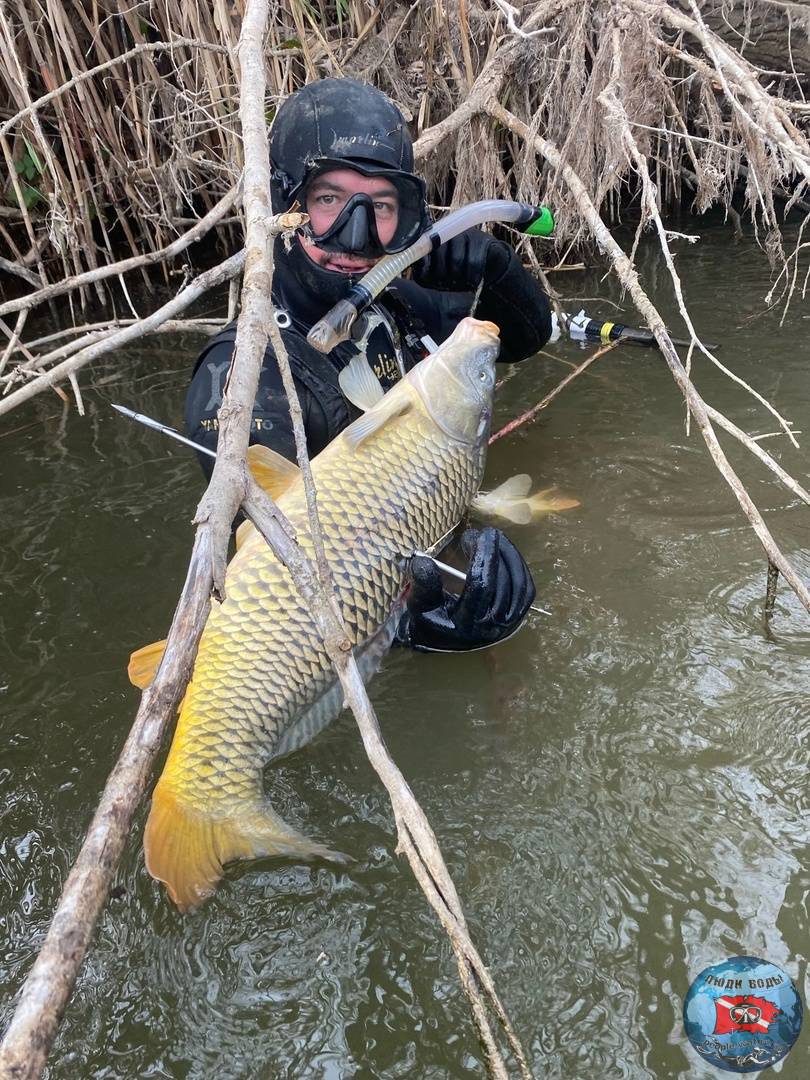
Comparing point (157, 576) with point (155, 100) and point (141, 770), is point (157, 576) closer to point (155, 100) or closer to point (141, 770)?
point (141, 770)

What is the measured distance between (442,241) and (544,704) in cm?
156

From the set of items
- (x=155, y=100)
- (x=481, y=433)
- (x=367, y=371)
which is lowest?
(x=481, y=433)

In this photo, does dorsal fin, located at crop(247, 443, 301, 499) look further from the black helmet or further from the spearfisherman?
the black helmet

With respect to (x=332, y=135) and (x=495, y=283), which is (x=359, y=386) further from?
(x=495, y=283)

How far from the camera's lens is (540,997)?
6.35 ft

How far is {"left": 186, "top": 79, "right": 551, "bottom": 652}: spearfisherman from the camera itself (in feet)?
8.70

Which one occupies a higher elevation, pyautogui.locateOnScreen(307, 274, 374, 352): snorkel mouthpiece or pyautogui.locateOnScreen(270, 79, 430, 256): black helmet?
pyautogui.locateOnScreen(270, 79, 430, 256): black helmet

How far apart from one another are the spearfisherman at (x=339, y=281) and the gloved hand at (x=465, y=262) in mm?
332

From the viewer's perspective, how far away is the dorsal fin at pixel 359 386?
2793mm

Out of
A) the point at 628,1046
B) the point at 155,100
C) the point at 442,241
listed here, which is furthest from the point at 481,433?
the point at 155,100

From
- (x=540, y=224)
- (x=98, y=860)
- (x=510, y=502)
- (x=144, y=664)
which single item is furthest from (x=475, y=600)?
(x=98, y=860)

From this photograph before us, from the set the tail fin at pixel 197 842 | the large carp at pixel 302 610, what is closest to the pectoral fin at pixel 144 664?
the large carp at pixel 302 610

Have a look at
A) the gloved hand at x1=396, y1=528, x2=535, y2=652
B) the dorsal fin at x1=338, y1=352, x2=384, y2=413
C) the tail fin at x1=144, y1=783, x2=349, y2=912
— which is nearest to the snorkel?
the dorsal fin at x1=338, y1=352, x2=384, y2=413

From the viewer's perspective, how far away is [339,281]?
2840 millimetres
